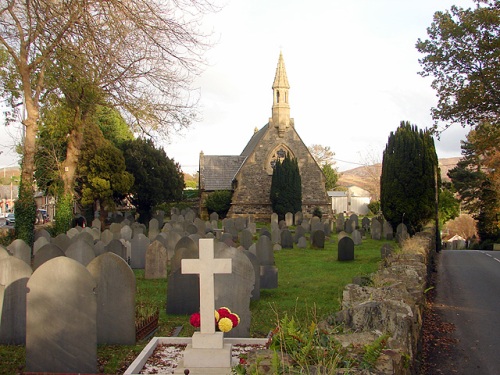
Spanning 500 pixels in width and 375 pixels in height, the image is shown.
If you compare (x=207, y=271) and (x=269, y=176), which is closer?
(x=207, y=271)

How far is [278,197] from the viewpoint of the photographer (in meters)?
38.5

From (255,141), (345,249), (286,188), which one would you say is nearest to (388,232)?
(345,249)

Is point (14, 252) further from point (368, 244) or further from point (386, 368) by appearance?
point (368, 244)

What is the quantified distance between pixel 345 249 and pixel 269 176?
76.6 ft

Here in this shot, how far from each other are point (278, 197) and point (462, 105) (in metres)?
24.8

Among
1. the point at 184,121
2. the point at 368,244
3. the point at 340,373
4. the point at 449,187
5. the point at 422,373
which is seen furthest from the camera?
the point at 449,187

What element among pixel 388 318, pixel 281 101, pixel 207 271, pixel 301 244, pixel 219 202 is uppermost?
pixel 281 101

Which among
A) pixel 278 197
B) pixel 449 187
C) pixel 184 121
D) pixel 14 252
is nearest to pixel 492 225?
pixel 449 187

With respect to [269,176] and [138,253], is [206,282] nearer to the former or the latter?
[138,253]

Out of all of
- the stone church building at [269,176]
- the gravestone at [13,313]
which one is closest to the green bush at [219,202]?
the stone church building at [269,176]

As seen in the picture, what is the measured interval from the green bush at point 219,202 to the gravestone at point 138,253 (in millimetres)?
24846

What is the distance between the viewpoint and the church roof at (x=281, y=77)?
4425 cm

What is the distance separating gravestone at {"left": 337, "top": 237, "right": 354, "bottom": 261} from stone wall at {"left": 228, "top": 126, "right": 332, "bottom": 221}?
21967 millimetres

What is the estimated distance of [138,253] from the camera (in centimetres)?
1645
